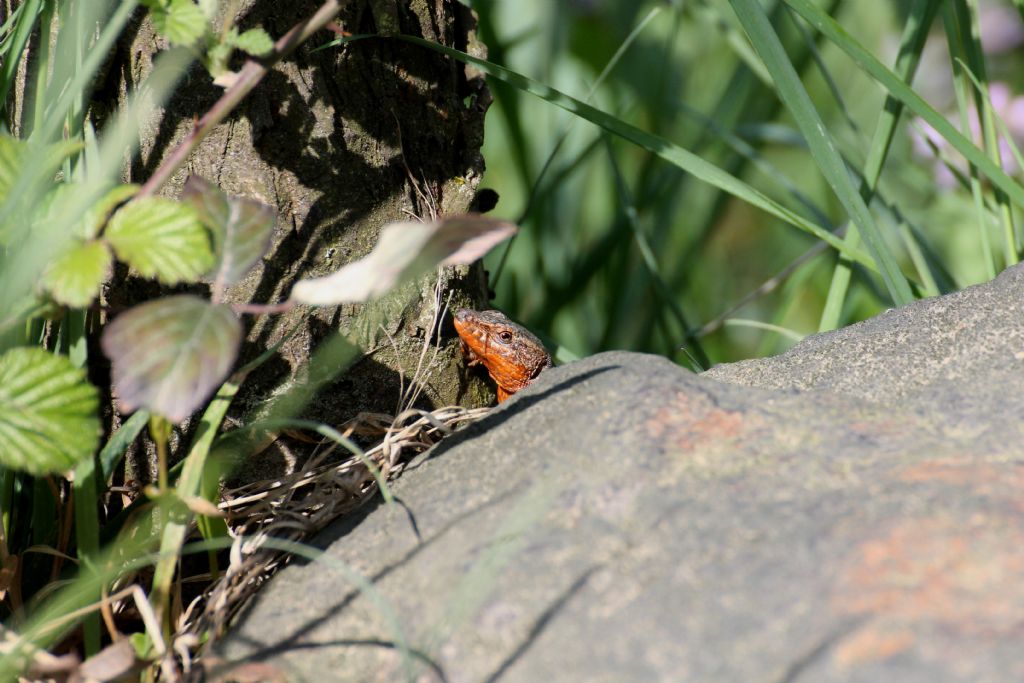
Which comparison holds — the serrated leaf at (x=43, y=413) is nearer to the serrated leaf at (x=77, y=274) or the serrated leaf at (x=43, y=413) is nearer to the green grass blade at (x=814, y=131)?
the serrated leaf at (x=77, y=274)

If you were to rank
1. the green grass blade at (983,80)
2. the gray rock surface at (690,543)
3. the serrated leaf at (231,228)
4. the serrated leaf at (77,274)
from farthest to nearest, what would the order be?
the green grass blade at (983,80)
the serrated leaf at (231,228)
the serrated leaf at (77,274)
the gray rock surface at (690,543)

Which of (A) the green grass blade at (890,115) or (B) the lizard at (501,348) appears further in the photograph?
(B) the lizard at (501,348)

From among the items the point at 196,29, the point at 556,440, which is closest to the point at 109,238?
the point at 196,29

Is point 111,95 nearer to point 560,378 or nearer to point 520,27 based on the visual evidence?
point 560,378

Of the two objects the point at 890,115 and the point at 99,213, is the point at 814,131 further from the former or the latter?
the point at 99,213

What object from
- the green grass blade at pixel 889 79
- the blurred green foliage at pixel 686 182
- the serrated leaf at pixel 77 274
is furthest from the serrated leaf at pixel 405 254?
the blurred green foliage at pixel 686 182

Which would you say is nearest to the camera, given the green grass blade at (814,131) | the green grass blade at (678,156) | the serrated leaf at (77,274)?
the serrated leaf at (77,274)
